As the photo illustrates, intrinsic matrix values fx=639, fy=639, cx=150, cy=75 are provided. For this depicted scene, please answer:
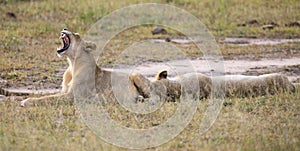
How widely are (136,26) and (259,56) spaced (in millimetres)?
3987

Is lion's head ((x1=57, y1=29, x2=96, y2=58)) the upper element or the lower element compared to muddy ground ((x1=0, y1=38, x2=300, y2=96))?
upper

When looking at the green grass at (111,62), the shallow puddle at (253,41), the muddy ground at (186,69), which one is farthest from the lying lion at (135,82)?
the shallow puddle at (253,41)

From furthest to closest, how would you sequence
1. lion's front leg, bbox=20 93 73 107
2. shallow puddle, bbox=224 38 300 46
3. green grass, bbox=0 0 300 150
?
shallow puddle, bbox=224 38 300 46 → lion's front leg, bbox=20 93 73 107 → green grass, bbox=0 0 300 150

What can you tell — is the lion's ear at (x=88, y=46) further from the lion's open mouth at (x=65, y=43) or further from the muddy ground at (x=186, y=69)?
the muddy ground at (x=186, y=69)

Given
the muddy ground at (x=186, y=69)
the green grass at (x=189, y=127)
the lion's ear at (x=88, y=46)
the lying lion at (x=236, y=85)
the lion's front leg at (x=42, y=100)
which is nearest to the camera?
the green grass at (x=189, y=127)

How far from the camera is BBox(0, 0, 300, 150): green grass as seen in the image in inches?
229

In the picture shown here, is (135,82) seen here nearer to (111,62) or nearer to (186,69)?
(186,69)

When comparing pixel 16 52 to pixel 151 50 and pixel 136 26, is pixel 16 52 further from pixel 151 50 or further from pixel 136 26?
pixel 136 26

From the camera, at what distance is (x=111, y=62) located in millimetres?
11047

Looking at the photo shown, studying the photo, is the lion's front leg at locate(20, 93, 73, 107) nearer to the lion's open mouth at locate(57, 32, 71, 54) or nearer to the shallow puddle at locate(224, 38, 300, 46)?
the lion's open mouth at locate(57, 32, 71, 54)

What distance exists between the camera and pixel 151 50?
12.3 m

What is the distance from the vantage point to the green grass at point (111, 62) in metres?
5.82

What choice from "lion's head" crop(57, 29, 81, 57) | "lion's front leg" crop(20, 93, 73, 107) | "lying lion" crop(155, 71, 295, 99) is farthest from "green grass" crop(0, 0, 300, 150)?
"lion's head" crop(57, 29, 81, 57)

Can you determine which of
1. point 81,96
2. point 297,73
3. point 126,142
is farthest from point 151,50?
point 126,142
